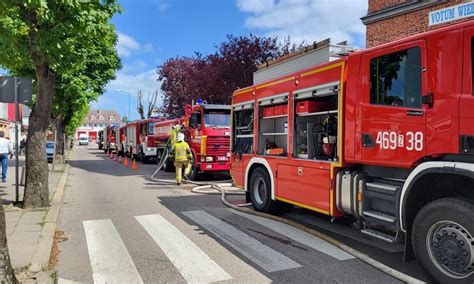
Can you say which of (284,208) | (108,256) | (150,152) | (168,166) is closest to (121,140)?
(150,152)

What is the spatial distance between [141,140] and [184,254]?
22.8 meters

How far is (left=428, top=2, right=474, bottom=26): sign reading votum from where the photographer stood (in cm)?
1050

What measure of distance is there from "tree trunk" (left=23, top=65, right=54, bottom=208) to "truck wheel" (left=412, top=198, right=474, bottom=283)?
24.6 feet

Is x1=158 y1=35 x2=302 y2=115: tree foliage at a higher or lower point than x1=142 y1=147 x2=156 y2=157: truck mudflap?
higher

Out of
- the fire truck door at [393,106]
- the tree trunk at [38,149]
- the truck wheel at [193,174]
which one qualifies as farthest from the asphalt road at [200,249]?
the truck wheel at [193,174]

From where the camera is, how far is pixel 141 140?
2764cm

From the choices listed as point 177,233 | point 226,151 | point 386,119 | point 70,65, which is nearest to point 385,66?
point 386,119

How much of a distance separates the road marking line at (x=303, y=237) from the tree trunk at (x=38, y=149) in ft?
14.6

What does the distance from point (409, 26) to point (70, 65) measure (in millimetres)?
11062

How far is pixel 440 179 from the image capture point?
447 centimetres

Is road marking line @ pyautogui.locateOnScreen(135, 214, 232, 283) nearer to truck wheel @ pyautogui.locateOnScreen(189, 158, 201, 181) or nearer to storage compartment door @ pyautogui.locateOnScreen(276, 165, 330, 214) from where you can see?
storage compartment door @ pyautogui.locateOnScreen(276, 165, 330, 214)

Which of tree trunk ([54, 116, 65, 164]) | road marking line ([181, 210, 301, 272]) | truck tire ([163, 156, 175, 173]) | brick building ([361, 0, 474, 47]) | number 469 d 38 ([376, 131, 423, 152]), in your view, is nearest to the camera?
number 469 d 38 ([376, 131, 423, 152])

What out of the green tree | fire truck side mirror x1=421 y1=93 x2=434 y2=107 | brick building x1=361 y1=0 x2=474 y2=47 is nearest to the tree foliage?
brick building x1=361 y1=0 x2=474 y2=47

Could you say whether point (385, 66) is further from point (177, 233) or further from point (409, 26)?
point (409, 26)
